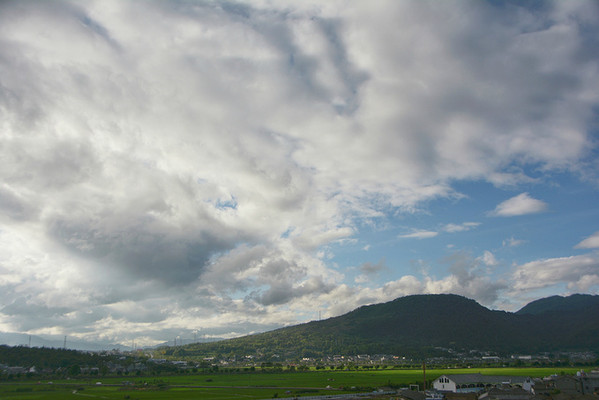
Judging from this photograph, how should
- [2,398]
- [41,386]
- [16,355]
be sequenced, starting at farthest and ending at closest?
[16,355] → [41,386] → [2,398]

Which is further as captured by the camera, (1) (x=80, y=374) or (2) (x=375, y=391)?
(1) (x=80, y=374)

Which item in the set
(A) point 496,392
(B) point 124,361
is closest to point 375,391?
(A) point 496,392

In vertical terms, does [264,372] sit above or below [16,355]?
below

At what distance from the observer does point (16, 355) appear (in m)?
162

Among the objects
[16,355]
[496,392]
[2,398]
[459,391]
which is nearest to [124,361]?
[16,355]

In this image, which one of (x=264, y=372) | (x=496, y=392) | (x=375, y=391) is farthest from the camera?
(x=264, y=372)

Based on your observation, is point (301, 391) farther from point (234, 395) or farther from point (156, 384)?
point (156, 384)

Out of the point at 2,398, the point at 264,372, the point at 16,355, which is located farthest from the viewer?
the point at 16,355

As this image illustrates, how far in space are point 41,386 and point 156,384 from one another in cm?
2472

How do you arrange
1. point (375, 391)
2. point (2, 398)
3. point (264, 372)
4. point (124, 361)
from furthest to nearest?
point (124, 361) → point (264, 372) → point (375, 391) → point (2, 398)

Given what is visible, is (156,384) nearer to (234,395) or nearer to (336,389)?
(234,395)

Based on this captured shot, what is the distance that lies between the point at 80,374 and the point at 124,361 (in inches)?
2104

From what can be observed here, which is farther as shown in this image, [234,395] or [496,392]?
[234,395]

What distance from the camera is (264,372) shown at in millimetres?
150625
